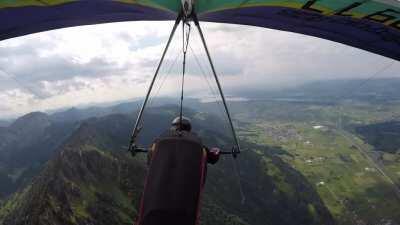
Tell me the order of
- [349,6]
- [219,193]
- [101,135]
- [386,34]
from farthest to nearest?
[101,135] < [219,193] < [386,34] < [349,6]

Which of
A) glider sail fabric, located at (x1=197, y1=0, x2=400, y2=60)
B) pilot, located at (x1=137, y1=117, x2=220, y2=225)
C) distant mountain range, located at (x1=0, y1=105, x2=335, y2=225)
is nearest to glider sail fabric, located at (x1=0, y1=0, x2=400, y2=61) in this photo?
glider sail fabric, located at (x1=197, y1=0, x2=400, y2=60)

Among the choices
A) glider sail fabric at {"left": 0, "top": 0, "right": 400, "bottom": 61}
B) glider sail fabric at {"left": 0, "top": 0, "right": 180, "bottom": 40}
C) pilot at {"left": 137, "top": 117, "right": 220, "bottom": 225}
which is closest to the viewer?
pilot at {"left": 137, "top": 117, "right": 220, "bottom": 225}

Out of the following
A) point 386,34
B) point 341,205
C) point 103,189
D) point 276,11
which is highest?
point 276,11

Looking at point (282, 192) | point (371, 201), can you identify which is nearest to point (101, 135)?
point (282, 192)

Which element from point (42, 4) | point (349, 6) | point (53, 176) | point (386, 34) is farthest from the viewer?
point (53, 176)

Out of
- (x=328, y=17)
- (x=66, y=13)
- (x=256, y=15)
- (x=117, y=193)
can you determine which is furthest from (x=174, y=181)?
(x=117, y=193)

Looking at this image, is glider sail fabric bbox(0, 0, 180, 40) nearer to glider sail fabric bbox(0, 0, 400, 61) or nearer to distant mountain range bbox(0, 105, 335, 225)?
glider sail fabric bbox(0, 0, 400, 61)

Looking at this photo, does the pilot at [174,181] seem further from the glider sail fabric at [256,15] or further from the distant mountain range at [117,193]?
the distant mountain range at [117,193]

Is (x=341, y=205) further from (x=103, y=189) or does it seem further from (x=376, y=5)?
(x=376, y=5)
